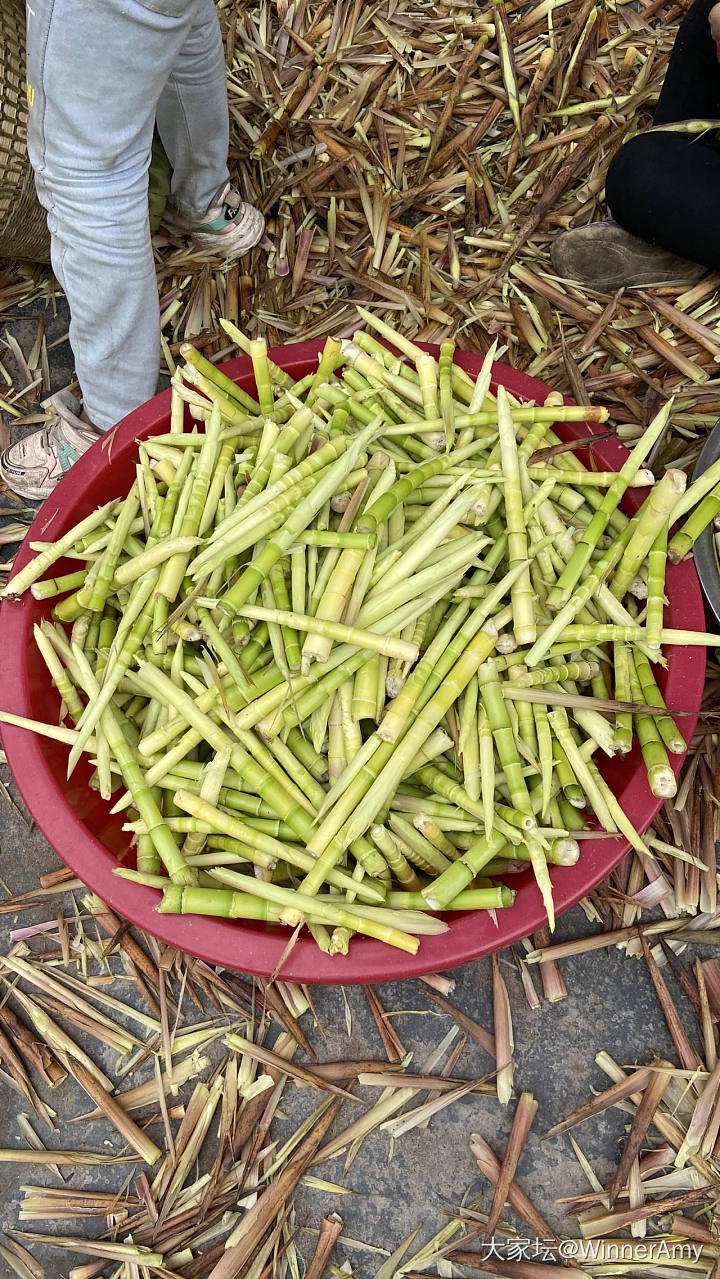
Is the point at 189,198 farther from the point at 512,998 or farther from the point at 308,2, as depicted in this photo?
the point at 512,998

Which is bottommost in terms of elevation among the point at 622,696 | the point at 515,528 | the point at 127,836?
the point at 127,836

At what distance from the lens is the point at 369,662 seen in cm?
142

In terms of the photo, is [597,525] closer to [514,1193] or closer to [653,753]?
[653,753]

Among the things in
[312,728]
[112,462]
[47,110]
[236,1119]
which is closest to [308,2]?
Answer: [47,110]

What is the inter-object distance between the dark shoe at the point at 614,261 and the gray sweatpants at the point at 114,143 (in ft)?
3.32

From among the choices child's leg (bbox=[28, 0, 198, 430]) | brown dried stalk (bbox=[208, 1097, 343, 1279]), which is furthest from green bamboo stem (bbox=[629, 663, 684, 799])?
child's leg (bbox=[28, 0, 198, 430])

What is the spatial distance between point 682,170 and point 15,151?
172 cm

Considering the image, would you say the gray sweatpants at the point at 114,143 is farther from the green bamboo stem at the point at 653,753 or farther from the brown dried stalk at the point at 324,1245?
the brown dried stalk at the point at 324,1245

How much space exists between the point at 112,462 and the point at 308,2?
78.4 inches

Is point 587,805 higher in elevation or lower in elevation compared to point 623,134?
lower

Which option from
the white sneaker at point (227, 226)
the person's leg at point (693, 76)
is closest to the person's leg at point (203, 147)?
the white sneaker at point (227, 226)

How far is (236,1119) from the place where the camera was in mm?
1673

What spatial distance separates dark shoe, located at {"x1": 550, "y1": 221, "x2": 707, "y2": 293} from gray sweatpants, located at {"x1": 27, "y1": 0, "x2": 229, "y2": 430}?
1.01 meters

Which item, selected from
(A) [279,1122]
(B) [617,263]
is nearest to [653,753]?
(A) [279,1122]
